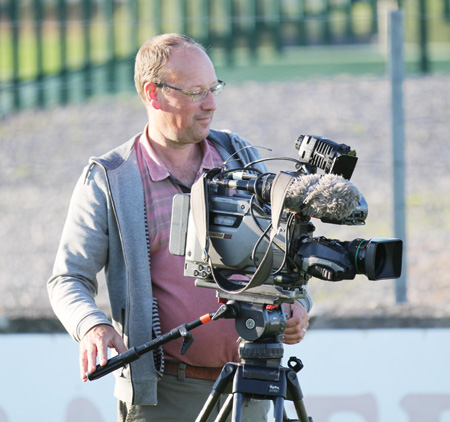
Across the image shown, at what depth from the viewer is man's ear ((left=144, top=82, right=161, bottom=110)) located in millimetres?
2759

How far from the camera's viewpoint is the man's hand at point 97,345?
2395mm

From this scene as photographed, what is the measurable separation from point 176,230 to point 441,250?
3.91 metres

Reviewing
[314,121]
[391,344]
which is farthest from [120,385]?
[314,121]

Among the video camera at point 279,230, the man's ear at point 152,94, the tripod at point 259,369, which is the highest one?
the man's ear at point 152,94

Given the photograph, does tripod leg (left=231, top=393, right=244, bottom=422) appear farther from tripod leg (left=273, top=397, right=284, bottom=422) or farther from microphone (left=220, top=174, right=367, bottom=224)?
microphone (left=220, top=174, right=367, bottom=224)

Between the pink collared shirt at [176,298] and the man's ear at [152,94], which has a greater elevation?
the man's ear at [152,94]

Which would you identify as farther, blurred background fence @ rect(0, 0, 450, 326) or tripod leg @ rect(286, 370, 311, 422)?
blurred background fence @ rect(0, 0, 450, 326)

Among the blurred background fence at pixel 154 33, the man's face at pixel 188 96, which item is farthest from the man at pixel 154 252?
the blurred background fence at pixel 154 33

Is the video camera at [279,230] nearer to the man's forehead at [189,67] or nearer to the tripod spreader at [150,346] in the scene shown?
the tripod spreader at [150,346]

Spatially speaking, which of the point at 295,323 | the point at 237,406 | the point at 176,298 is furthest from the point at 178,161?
the point at 237,406

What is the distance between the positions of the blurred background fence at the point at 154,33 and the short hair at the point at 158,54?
3384 mm

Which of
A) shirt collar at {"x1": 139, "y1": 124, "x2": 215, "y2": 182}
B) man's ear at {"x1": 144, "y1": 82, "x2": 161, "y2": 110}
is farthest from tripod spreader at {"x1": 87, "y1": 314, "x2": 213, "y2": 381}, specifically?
man's ear at {"x1": 144, "y1": 82, "x2": 161, "y2": 110}

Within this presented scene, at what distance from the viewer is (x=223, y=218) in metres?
2.32

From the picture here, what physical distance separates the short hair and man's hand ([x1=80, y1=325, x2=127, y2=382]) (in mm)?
821
